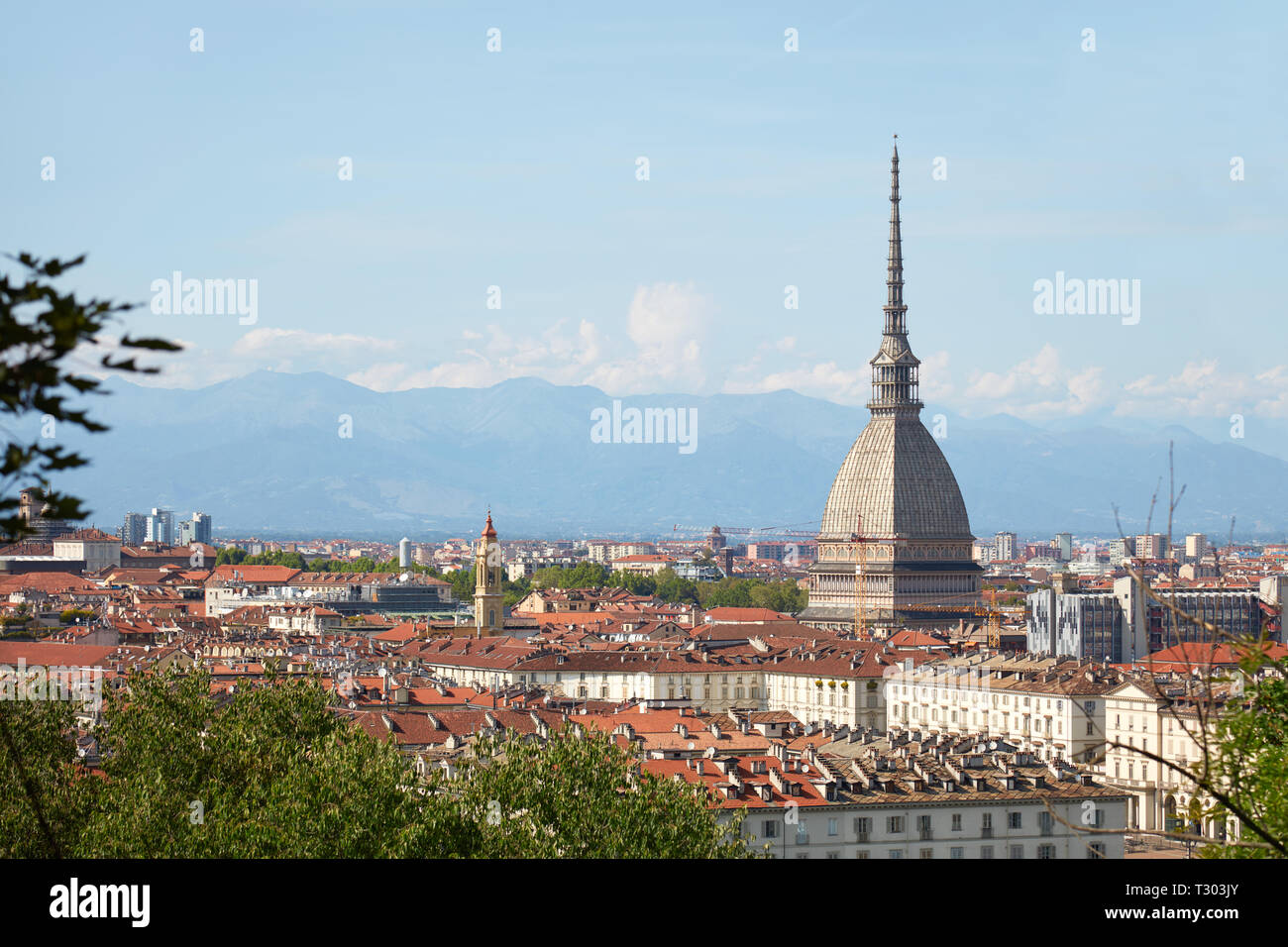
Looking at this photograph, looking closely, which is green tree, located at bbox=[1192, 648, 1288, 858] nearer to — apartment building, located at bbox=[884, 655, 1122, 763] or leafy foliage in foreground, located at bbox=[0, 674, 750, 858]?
leafy foliage in foreground, located at bbox=[0, 674, 750, 858]

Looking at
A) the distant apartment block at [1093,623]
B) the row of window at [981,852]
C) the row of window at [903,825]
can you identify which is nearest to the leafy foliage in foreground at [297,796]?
the row of window at [903,825]

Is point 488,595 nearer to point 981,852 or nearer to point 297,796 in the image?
point 981,852

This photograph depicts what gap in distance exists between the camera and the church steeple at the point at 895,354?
143750 millimetres

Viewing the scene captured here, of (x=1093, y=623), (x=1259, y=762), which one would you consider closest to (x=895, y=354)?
(x=1093, y=623)

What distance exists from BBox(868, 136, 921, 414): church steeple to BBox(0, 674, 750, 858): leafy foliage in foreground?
116039 mm

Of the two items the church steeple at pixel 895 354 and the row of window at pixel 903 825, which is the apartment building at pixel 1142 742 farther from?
the church steeple at pixel 895 354

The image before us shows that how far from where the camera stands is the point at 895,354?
14425 cm

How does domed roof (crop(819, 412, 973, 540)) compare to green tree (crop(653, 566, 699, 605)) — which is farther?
green tree (crop(653, 566, 699, 605))

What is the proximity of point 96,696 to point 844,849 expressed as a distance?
25908 mm

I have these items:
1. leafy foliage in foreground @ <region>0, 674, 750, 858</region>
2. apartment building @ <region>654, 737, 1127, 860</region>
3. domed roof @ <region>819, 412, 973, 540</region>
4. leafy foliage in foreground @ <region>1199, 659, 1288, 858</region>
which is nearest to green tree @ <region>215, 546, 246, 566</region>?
domed roof @ <region>819, 412, 973, 540</region>

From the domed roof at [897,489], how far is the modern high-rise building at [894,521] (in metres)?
0.07

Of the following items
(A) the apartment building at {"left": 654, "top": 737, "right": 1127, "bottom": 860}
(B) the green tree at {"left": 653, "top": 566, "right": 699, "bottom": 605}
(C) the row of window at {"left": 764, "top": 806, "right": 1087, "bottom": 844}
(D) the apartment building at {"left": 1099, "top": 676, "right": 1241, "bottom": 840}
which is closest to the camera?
(A) the apartment building at {"left": 654, "top": 737, "right": 1127, "bottom": 860}

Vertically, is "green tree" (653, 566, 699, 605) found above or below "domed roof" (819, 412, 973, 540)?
below

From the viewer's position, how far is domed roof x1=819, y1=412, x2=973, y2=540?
138250 mm
